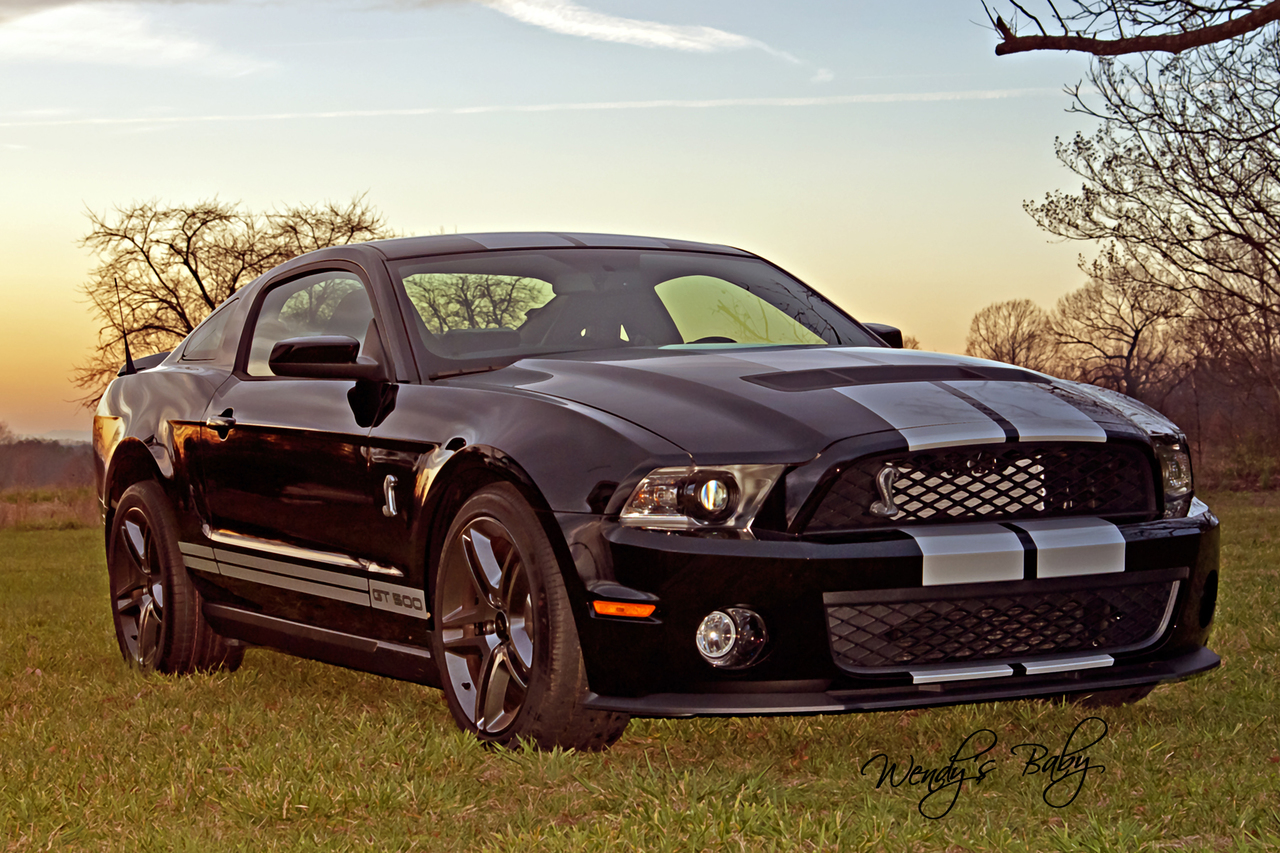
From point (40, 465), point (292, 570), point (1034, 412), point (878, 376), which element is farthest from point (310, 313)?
point (40, 465)

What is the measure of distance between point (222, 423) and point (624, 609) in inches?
104

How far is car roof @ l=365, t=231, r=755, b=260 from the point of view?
5590mm

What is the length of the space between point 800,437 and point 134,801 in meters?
2.04

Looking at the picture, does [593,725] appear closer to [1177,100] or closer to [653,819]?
[653,819]

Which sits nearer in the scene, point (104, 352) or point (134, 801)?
point (134, 801)

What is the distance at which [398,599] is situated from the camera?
4.80 meters

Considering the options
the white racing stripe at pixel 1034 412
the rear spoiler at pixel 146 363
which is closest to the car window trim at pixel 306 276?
the rear spoiler at pixel 146 363

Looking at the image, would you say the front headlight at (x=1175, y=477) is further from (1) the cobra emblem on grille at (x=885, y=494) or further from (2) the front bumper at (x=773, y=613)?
(1) the cobra emblem on grille at (x=885, y=494)

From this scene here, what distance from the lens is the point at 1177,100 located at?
70.9ft

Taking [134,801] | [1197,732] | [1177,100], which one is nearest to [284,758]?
[134,801]

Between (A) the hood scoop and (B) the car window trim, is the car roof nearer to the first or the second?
(B) the car window trim

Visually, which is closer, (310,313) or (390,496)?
(390,496)

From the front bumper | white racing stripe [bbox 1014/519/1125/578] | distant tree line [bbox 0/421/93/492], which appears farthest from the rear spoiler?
distant tree line [bbox 0/421/93/492]

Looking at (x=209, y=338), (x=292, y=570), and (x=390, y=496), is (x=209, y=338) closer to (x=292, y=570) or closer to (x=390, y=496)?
(x=292, y=570)
